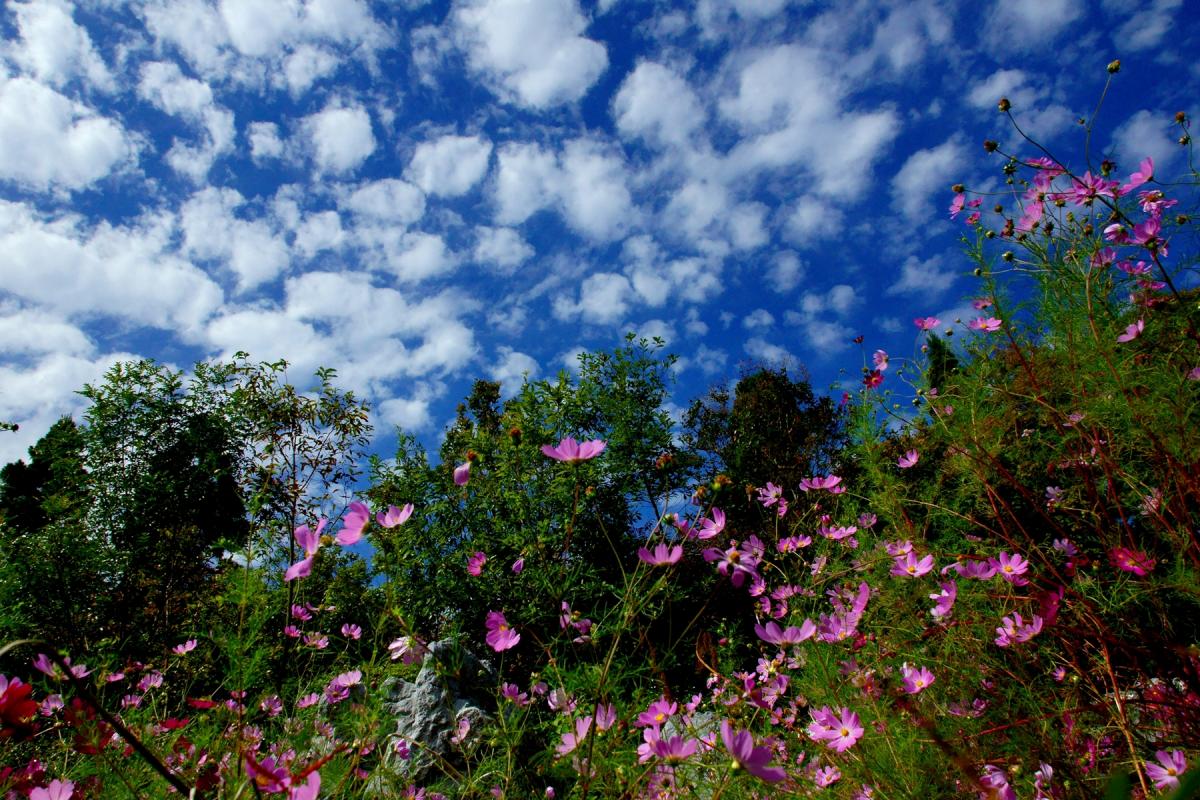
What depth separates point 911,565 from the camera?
6.43 feet

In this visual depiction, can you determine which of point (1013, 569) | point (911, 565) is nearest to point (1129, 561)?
point (1013, 569)

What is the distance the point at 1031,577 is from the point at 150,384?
8.56m

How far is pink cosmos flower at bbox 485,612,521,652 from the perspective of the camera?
5.03 feet

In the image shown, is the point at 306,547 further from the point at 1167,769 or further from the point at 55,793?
the point at 1167,769

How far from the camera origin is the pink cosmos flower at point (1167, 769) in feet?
3.93

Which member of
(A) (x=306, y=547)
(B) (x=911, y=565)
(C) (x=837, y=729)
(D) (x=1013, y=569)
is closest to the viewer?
(A) (x=306, y=547)

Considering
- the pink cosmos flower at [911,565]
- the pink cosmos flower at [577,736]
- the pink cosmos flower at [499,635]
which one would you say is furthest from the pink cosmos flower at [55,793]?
the pink cosmos flower at [911,565]


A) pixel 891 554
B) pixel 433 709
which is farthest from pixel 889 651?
pixel 433 709

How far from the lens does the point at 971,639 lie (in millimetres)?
1739

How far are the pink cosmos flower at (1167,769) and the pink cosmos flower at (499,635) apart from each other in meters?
1.27

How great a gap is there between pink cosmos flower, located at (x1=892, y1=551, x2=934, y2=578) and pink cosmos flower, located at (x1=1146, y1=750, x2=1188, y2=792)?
1.94 ft

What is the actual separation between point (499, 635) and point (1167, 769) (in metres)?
1.35

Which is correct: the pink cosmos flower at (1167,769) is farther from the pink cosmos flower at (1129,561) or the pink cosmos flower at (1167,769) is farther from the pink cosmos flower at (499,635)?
the pink cosmos flower at (499,635)

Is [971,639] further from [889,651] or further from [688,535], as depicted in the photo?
[688,535]
